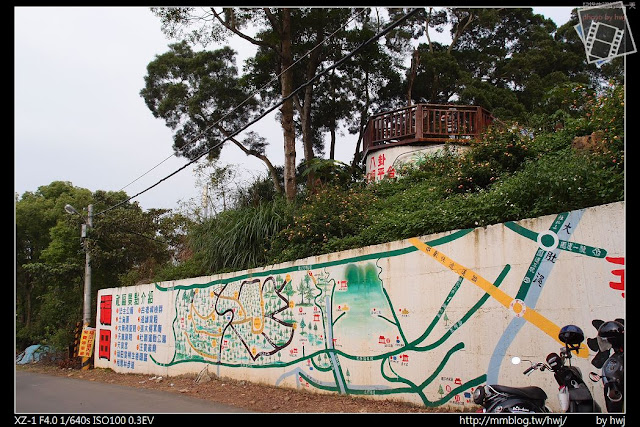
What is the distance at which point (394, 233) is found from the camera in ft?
26.6

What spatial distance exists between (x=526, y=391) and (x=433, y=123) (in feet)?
30.0

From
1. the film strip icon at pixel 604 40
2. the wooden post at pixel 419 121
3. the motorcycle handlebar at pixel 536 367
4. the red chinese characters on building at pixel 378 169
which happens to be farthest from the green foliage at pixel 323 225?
the film strip icon at pixel 604 40

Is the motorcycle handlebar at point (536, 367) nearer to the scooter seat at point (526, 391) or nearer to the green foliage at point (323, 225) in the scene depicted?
the scooter seat at point (526, 391)

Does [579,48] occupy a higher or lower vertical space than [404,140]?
higher

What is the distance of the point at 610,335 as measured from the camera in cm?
516

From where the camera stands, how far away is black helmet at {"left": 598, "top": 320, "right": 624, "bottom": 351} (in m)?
5.12

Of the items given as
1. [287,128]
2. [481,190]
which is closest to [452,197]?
[481,190]

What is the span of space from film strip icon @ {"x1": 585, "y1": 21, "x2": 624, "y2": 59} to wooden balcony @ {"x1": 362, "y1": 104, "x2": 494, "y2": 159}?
7.36 m

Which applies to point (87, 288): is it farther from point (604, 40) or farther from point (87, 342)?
point (604, 40)

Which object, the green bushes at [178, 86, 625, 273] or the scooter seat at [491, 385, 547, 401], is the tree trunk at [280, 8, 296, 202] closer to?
the green bushes at [178, 86, 625, 273]

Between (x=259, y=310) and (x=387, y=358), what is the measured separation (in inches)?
129

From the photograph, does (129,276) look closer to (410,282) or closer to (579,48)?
(410,282)

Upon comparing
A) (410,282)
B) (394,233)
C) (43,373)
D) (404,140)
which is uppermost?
(404,140)

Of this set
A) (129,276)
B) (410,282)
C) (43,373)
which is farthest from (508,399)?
(43,373)
